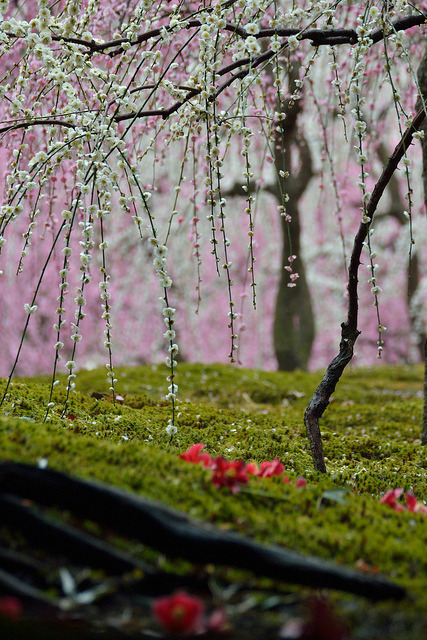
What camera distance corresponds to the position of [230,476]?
1947mm

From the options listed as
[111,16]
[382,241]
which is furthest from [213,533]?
[382,241]

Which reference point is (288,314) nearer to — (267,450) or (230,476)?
(267,450)

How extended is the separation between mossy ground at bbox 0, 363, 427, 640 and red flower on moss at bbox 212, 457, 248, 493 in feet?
0.11

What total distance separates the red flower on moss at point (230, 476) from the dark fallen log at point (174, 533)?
320 mm

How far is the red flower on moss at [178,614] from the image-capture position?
121 cm

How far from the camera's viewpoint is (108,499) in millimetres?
Result: 1544

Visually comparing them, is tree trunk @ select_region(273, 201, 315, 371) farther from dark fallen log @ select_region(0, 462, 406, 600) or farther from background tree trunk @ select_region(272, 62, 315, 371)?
dark fallen log @ select_region(0, 462, 406, 600)

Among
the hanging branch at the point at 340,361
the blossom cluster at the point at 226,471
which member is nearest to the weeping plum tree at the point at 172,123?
the hanging branch at the point at 340,361

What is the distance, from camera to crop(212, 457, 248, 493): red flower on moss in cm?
192

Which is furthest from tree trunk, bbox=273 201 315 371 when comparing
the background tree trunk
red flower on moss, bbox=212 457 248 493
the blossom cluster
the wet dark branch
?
red flower on moss, bbox=212 457 248 493

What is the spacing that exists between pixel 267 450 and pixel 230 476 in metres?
1.51

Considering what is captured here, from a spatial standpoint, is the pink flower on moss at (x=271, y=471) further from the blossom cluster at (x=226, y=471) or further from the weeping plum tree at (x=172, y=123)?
the weeping plum tree at (x=172, y=123)

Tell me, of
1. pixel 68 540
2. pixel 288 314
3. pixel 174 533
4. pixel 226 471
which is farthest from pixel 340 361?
pixel 288 314

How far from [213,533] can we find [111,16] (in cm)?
415
